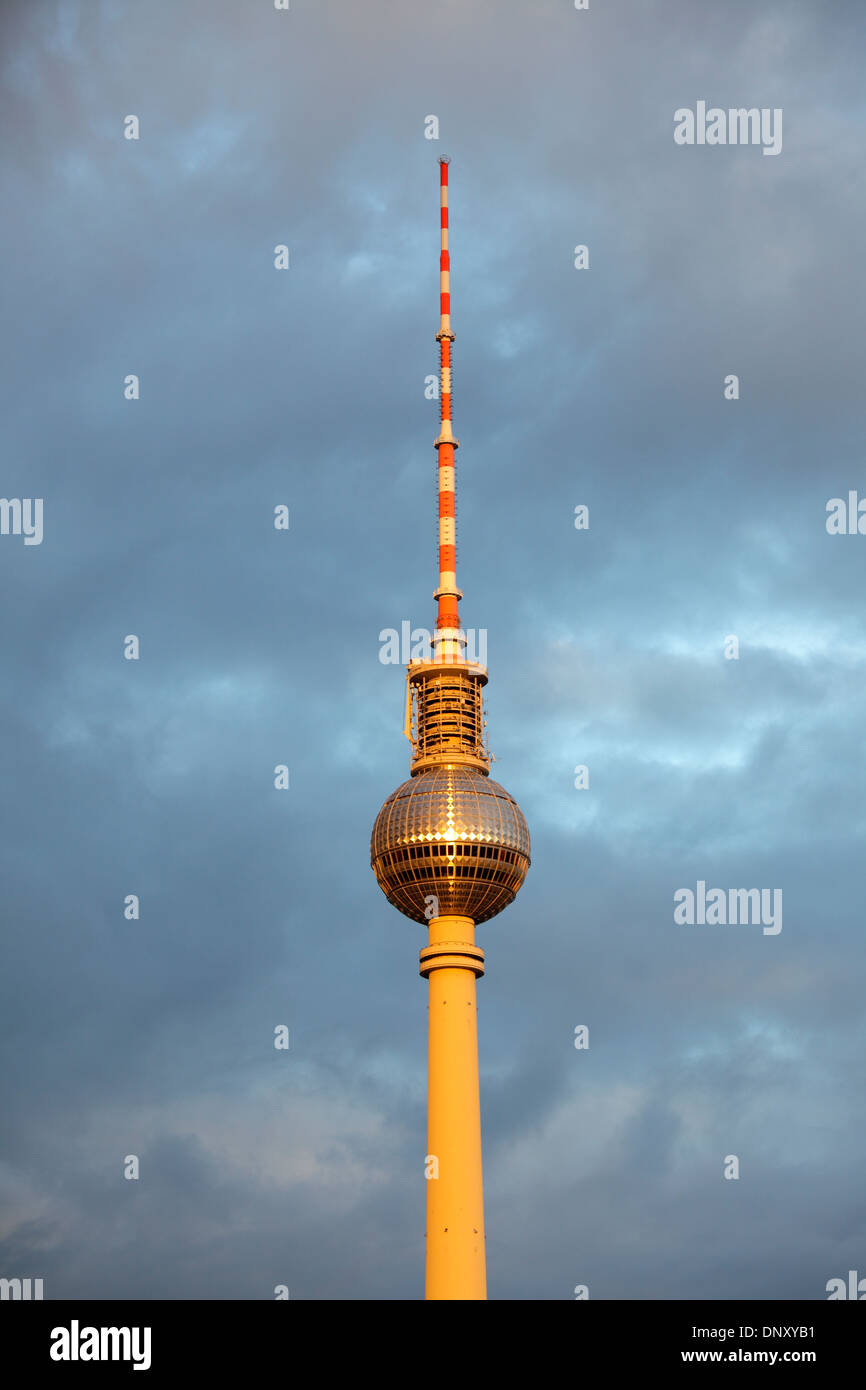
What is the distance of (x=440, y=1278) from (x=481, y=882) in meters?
36.2

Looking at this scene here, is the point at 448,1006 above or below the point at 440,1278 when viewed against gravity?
above

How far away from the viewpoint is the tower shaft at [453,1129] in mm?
186625

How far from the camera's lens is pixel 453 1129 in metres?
193

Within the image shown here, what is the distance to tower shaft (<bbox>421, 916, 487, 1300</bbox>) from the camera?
18662 centimetres
